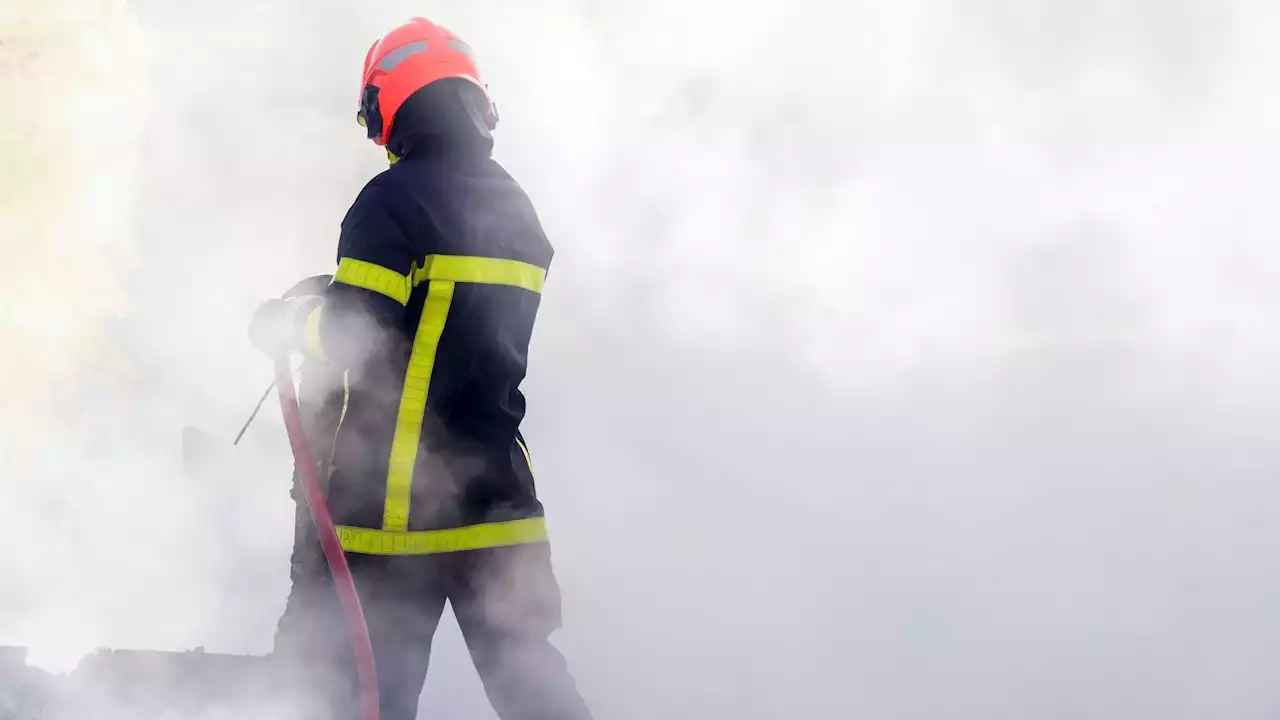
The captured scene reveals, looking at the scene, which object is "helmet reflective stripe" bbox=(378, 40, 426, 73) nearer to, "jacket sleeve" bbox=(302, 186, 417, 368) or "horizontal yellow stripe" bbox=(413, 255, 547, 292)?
"jacket sleeve" bbox=(302, 186, 417, 368)

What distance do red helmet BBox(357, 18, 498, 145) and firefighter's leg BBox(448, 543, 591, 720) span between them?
1.01 meters

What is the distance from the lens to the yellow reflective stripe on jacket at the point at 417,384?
2178mm

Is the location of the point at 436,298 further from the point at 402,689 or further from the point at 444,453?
the point at 402,689

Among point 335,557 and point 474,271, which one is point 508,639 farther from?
point 474,271

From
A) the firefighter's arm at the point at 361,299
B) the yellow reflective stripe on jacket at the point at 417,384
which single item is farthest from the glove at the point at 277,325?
the yellow reflective stripe on jacket at the point at 417,384

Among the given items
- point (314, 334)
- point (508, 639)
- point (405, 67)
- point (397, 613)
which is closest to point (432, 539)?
point (397, 613)

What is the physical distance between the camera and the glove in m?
2.17

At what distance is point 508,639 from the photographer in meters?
2.28

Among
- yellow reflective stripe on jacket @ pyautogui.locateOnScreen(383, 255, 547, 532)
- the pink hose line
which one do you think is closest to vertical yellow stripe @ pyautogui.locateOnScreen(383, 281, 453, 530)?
yellow reflective stripe on jacket @ pyautogui.locateOnScreen(383, 255, 547, 532)

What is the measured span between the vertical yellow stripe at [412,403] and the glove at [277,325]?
23 cm

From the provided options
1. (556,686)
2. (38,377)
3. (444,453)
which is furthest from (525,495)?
(38,377)

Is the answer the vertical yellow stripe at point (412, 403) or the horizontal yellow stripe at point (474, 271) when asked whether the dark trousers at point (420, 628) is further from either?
the horizontal yellow stripe at point (474, 271)

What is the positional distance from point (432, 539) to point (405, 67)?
1.04 meters

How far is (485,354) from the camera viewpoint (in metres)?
2.23
